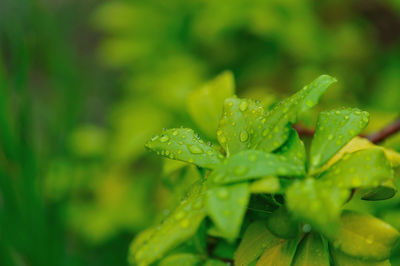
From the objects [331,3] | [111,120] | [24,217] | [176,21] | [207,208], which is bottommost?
[111,120]

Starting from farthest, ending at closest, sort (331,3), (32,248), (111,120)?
(111,120)
(331,3)
(32,248)

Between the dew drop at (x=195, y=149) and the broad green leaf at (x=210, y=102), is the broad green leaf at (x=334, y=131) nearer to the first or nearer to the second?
the dew drop at (x=195, y=149)

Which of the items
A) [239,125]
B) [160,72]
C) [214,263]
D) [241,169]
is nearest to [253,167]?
[241,169]

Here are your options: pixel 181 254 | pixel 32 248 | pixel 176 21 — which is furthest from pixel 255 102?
pixel 176 21

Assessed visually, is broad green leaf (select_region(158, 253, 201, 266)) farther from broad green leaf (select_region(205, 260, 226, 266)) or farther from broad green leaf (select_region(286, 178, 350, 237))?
broad green leaf (select_region(286, 178, 350, 237))

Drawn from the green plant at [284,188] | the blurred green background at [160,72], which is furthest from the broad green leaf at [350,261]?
the blurred green background at [160,72]

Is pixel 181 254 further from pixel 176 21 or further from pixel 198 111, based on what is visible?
pixel 176 21

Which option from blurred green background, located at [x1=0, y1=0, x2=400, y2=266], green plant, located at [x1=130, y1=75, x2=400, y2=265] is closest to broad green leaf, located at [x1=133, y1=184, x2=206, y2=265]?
green plant, located at [x1=130, y1=75, x2=400, y2=265]
